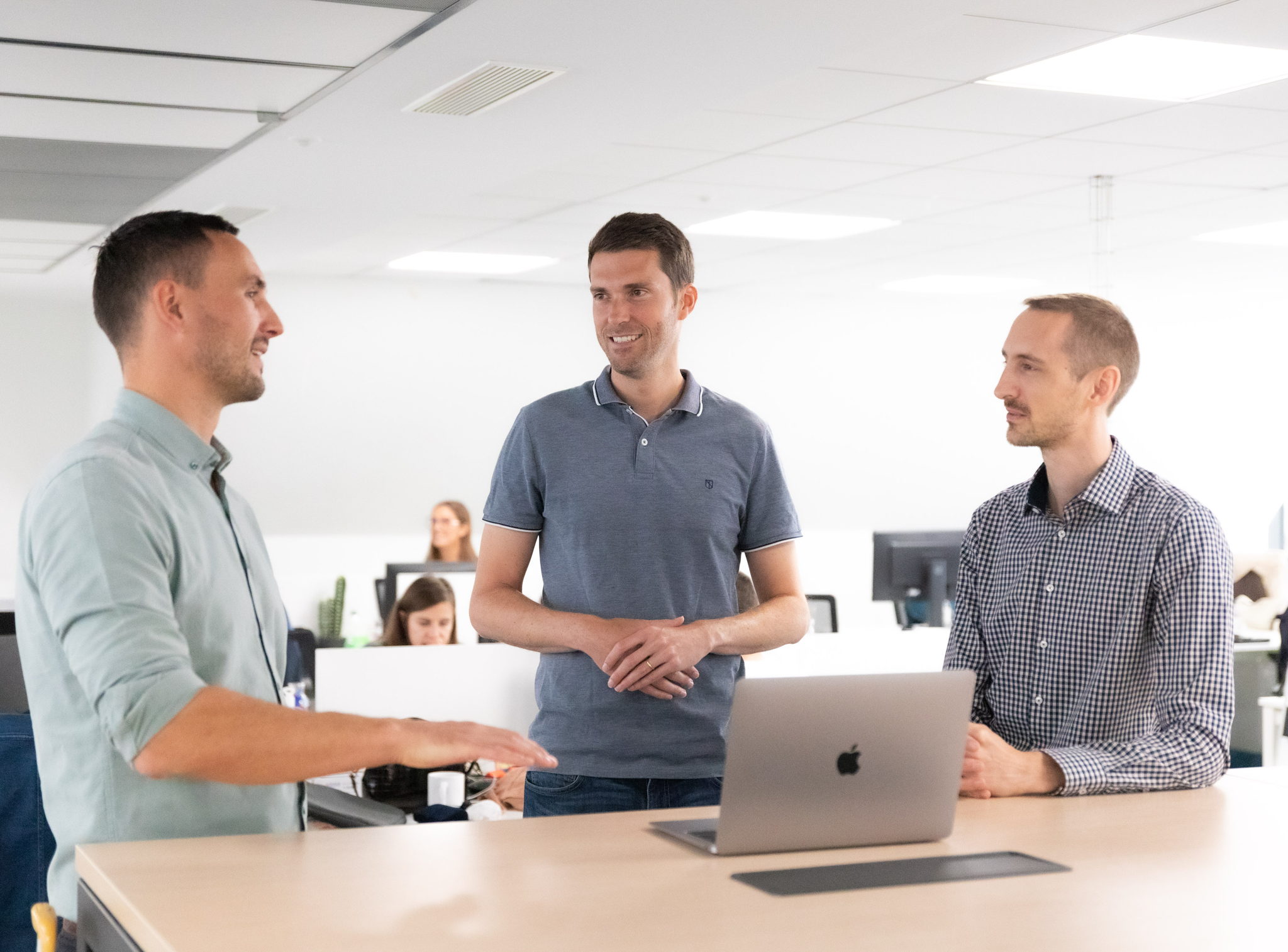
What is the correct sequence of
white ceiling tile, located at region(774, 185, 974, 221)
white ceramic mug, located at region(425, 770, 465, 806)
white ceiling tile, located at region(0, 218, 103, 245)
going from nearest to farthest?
white ceramic mug, located at region(425, 770, 465, 806) < white ceiling tile, located at region(0, 218, 103, 245) < white ceiling tile, located at region(774, 185, 974, 221)

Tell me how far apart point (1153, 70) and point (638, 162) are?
213 centimetres

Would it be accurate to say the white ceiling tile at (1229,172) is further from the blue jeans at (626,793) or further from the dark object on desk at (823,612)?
the blue jeans at (626,793)

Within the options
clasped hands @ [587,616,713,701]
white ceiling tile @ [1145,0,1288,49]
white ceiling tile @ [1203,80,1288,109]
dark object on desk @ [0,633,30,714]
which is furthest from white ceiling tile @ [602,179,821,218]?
clasped hands @ [587,616,713,701]

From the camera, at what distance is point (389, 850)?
1653 mm

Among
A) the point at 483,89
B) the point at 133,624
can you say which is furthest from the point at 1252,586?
the point at 133,624

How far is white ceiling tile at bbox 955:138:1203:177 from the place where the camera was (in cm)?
567

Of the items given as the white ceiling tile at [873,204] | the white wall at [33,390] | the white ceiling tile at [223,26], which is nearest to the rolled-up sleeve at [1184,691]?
the white ceiling tile at [223,26]

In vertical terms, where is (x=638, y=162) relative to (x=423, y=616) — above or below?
above

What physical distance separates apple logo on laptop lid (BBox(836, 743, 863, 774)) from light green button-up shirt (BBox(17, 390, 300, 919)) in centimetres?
69

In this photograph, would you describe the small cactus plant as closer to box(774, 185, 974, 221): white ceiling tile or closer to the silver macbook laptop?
box(774, 185, 974, 221): white ceiling tile

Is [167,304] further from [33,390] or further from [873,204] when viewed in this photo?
[33,390]

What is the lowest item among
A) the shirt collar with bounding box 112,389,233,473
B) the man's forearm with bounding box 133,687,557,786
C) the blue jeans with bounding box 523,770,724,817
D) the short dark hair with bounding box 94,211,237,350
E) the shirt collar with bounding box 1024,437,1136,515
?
the blue jeans with bounding box 523,770,724,817

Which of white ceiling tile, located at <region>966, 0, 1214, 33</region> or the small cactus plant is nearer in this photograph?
white ceiling tile, located at <region>966, 0, 1214, 33</region>

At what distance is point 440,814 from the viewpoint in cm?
267
